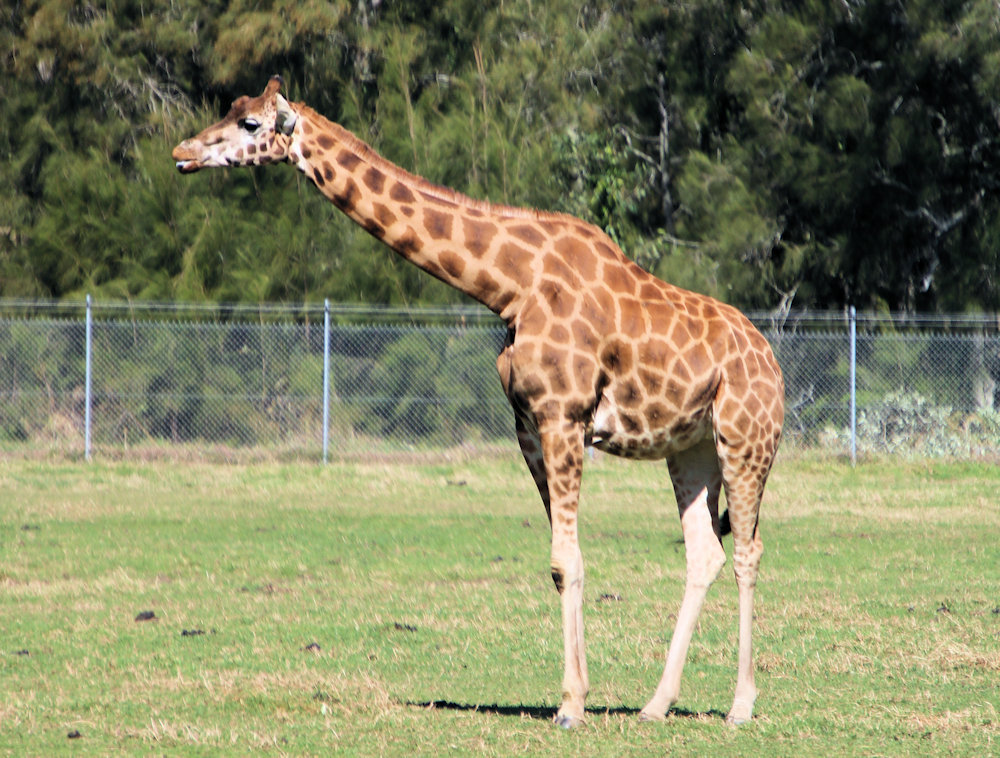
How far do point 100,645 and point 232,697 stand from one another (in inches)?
66.6

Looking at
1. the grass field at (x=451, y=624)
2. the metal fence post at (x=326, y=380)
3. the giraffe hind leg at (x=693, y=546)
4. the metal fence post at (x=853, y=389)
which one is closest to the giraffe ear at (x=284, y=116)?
the giraffe hind leg at (x=693, y=546)

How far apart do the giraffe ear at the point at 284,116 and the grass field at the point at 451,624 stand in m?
2.78

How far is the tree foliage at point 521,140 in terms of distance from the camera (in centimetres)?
2039

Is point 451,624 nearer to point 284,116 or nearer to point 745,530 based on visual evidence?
point 745,530

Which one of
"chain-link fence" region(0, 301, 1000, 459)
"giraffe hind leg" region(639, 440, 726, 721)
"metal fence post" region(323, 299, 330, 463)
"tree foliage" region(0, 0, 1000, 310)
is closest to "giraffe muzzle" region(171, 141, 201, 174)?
"giraffe hind leg" region(639, 440, 726, 721)

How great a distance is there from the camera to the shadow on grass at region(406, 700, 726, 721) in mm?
6336

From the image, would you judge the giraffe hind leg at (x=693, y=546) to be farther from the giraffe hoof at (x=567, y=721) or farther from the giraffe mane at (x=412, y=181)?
the giraffe mane at (x=412, y=181)

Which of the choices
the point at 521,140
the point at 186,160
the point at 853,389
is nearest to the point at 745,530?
the point at 186,160

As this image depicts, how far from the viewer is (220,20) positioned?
22.8 metres

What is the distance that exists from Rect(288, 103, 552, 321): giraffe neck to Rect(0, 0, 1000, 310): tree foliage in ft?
45.2

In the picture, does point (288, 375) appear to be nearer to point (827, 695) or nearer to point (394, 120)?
point (394, 120)

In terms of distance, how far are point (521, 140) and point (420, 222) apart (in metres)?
15.7

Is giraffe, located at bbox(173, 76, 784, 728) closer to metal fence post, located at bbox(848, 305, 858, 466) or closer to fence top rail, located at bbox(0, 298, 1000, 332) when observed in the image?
metal fence post, located at bbox(848, 305, 858, 466)

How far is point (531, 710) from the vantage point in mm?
6465
